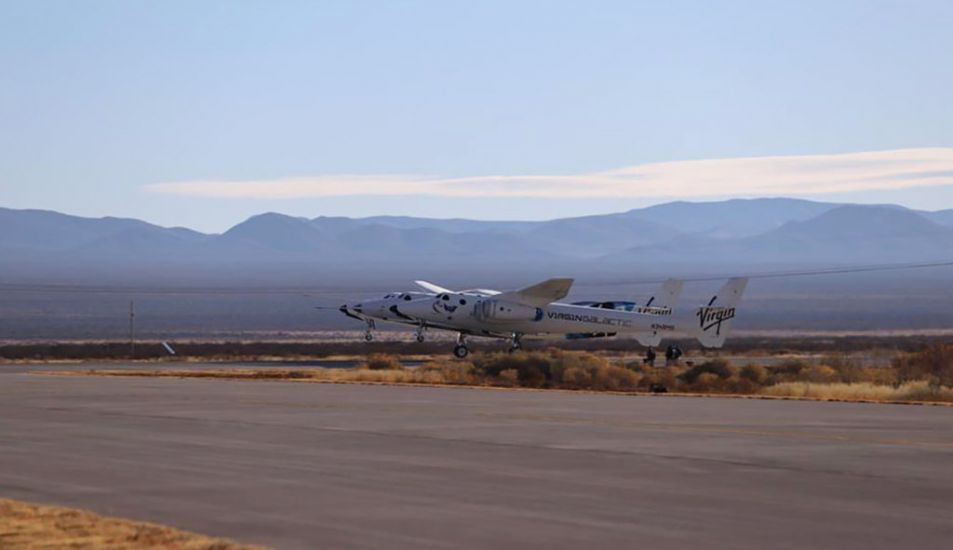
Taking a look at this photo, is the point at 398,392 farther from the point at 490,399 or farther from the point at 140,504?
the point at 140,504

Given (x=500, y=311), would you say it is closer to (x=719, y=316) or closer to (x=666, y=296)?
(x=666, y=296)

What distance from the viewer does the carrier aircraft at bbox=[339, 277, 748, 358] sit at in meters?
64.1

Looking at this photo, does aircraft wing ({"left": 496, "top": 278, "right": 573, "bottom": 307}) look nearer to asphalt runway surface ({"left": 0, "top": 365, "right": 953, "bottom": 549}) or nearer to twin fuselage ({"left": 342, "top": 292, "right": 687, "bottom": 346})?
twin fuselage ({"left": 342, "top": 292, "right": 687, "bottom": 346})

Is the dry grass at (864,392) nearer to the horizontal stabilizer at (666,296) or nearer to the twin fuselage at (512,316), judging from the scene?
the twin fuselage at (512,316)

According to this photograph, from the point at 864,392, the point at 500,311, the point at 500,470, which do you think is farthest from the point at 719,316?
the point at 500,470

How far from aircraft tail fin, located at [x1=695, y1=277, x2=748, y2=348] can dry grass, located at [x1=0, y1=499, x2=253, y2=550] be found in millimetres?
50956

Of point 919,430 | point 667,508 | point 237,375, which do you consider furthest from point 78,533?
point 237,375

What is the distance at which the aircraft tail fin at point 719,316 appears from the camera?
6406cm

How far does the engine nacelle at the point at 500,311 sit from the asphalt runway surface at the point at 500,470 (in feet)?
114

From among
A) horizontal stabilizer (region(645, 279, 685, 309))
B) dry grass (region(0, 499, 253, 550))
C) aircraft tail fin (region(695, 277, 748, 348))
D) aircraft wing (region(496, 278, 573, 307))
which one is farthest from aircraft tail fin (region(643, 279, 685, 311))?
dry grass (region(0, 499, 253, 550))

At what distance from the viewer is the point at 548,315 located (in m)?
65.2

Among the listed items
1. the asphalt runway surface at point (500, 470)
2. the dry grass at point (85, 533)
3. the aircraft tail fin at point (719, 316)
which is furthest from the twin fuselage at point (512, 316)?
the dry grass at point (85, 533)

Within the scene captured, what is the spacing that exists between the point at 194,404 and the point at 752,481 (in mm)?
14684

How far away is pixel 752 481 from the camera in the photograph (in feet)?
56.4
